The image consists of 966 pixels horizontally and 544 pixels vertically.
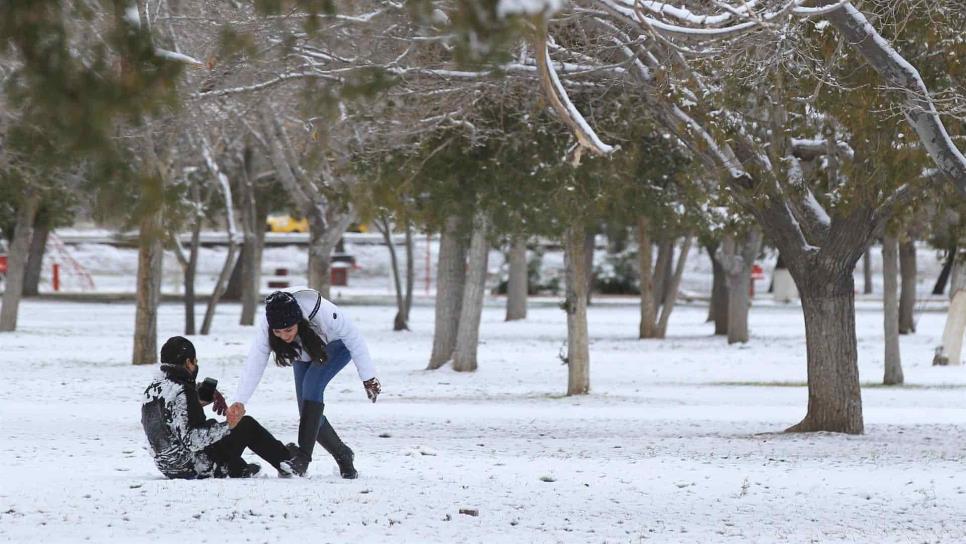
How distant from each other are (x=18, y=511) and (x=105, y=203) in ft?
6.99

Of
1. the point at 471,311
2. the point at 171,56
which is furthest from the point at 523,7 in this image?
the point at 471,311

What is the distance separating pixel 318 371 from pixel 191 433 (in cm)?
80

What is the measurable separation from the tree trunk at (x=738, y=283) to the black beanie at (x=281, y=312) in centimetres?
1907

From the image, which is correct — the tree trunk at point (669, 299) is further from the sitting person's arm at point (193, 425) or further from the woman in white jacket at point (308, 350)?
the sitting person's arm at point (193, 425)

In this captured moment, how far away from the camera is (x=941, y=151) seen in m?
9.58

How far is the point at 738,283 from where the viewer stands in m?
27.0

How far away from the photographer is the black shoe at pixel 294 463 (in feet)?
28.1

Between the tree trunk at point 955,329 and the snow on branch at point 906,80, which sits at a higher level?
the snow on branch at point 906,80

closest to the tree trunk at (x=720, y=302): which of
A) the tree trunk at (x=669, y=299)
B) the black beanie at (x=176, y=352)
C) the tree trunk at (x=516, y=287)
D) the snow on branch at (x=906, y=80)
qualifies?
the tree trunk at (x=669, y=299)

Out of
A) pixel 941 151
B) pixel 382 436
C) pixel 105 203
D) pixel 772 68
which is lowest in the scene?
pixel 382 436

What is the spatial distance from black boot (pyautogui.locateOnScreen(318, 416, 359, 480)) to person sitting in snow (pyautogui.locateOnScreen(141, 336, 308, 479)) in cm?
17

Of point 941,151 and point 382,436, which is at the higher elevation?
Result: point 941,151

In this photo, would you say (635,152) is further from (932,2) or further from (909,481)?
(909,481)

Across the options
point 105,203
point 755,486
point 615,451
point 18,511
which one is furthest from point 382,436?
point 105,203
